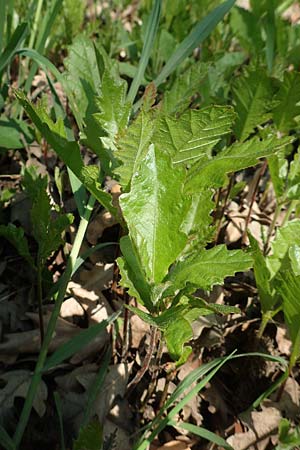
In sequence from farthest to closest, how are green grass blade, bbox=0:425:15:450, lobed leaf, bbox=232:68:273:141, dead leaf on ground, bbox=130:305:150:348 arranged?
dead leaf on ground, bbox=130:305:150:348 < lobed leaf, bbox=232:68:273:141 < green grass blade, bbox=0:425:15:450

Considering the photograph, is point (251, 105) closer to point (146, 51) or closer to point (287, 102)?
point (287, 102)

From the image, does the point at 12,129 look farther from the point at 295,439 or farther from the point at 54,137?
the point at 295,439

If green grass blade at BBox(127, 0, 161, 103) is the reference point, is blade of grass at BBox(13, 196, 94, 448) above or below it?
below

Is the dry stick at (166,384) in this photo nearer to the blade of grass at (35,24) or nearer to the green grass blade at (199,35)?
the green grass blade at (199,35)

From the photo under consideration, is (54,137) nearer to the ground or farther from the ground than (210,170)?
farther from the ground

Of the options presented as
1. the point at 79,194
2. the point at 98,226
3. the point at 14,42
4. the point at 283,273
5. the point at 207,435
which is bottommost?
the point at 207,435

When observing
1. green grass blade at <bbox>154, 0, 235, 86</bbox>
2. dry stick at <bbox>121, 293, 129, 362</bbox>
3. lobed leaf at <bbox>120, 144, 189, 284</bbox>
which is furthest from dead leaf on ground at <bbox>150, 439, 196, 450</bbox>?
green grass blade at <bbox>154, 0, 235, 86</bbox>

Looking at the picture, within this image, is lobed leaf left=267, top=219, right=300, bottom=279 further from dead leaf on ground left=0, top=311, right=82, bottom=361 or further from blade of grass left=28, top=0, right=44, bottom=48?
blade of grass left=28, top=0, right=44, bottom=48

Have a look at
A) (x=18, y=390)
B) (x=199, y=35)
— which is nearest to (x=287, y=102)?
(x=199, y=35)

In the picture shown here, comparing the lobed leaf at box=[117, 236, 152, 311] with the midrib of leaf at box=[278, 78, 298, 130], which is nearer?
the lobed leaf at box=[117, 236, 152, 311]

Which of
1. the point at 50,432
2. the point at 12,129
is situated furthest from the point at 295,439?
the point at 12,129

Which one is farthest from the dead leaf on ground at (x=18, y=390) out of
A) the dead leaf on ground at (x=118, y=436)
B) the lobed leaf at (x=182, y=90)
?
the lobed leaf at (x=182, y=90)
